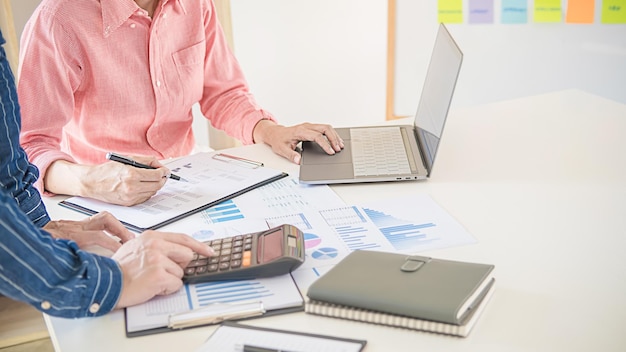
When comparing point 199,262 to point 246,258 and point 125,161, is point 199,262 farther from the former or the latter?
point 125,161

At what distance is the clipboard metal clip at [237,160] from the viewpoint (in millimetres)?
1503

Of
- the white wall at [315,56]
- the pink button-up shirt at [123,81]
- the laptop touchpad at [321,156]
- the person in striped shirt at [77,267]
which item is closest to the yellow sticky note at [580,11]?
the white wall at [315,56]

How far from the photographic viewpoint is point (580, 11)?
9.41 feet

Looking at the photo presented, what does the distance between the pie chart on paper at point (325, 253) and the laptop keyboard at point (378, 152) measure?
1.09 ft

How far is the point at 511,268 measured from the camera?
1.05 m

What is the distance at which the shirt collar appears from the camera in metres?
1.58

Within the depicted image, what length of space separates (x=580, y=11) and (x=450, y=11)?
0.51 meters

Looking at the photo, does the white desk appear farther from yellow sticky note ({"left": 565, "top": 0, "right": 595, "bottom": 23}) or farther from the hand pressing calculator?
yellow sticky note ({"left": 565, "top": 0, "right": 595, "bottom": 23})

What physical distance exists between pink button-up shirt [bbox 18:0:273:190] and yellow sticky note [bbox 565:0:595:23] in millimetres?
1603

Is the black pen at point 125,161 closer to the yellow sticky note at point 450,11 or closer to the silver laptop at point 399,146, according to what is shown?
the silver laptop at point 399,146

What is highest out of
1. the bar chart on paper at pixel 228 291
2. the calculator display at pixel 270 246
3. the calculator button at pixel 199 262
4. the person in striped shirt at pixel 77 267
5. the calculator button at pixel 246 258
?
the person in striped shirt at pixel 77 267

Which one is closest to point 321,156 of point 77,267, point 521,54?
point 77,267

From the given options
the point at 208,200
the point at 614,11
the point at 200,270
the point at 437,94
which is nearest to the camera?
the point at 200,270

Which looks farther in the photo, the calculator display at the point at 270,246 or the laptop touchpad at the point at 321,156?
the laptop touchpad at the point at 321,156
